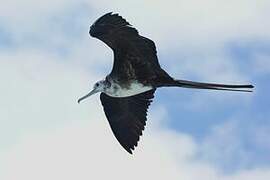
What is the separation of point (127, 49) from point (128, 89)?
0.67 m

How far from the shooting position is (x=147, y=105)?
50.9 feet

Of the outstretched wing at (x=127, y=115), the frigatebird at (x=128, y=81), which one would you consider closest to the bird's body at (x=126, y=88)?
the frigatebird at (x=128, y=81)

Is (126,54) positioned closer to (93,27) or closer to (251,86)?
(93,27)

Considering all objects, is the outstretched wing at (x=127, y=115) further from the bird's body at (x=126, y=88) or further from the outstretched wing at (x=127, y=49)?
the outstretched wing at (x=127, y=49)

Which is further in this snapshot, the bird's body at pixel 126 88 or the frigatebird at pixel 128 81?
the bird's body at pixel 126 88

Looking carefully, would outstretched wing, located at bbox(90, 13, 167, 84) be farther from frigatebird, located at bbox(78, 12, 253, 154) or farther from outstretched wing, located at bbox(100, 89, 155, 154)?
outstretched wing, located at bbox(100, 89, 155, 154)

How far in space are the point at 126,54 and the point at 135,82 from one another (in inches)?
18.9

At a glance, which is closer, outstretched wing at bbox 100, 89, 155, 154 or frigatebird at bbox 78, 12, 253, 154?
frigatebird at bbox 78, 12, 253, 154

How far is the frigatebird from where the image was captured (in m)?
13.8

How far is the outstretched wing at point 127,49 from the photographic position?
540 inches

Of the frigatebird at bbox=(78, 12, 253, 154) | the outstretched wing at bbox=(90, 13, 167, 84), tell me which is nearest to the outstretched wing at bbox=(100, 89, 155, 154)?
the frigatebird at bbox=(78, 12, 253, 154)

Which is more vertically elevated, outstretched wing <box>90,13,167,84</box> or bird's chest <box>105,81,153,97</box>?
outstretched wing <box>90,13,167,84</box>

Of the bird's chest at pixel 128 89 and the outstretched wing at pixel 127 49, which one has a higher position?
the outstretched wing at pixel 127 49

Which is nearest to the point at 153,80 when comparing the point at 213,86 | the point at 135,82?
the point at 135,82
